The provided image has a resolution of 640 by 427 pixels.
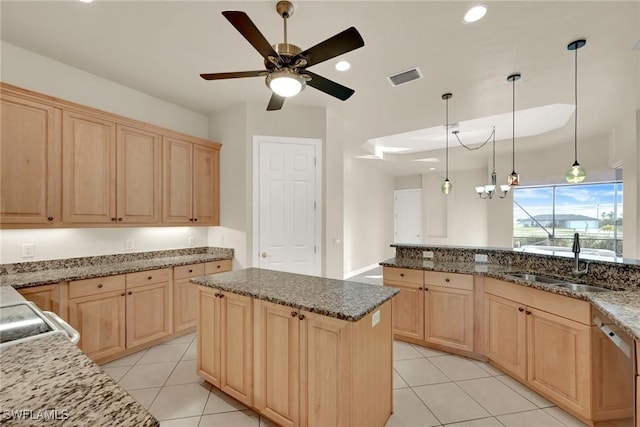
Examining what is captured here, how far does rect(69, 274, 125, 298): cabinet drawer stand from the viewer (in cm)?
245

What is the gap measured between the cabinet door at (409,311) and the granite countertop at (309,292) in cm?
121

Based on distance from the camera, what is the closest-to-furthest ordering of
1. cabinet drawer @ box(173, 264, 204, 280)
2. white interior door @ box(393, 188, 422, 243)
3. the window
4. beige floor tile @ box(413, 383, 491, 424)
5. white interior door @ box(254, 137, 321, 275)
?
1. beige floor tile @ box(413, 383, 491, 424)
2. cabinet drawer @ box(173, 264, 204, 280)
3. white interior door @ box(254, 137, 321, 275)
4. the window
5. white interior door @ box(393, 188, 422, 243)

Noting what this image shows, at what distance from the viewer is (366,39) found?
7.70 ft

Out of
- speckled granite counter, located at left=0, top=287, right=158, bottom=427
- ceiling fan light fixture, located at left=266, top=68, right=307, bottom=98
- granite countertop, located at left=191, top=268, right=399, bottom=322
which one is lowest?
granite countertop, located at left=191, top=268, right=399, bottom=322

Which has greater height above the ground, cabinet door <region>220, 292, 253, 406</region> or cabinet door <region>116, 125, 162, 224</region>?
cabinet door <region>116, 125, 162, 224</region>

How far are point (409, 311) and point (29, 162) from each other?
3844 mm

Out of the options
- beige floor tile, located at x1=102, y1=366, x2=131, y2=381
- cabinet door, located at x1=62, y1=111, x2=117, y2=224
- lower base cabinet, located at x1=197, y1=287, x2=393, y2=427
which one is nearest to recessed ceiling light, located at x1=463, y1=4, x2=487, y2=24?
lower base cabinet, located at x1=197, y1=287, x2=393, y2=427

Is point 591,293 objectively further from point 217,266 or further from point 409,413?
point 217,266

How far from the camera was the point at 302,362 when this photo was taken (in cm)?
165

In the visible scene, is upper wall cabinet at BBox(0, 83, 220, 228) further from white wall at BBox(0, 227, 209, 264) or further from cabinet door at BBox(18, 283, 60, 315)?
cabinet door at BBox(18, 283, 60, 315)

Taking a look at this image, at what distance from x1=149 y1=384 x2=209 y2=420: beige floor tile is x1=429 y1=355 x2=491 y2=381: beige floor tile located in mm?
2113

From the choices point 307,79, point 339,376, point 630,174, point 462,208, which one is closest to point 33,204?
point 307,79

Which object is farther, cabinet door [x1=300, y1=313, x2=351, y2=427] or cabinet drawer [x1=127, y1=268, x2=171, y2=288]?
cabinet drawer [x1=127, y1=268, x2=171, y2=288]

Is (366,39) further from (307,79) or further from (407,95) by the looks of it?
(407,95)
